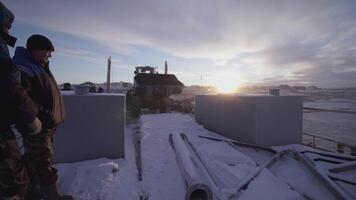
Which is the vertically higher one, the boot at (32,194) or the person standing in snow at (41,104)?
the person standing in snow at (41,104)

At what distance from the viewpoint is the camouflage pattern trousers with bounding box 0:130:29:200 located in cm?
201

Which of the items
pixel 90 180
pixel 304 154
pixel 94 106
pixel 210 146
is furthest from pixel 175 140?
pixel 304 154

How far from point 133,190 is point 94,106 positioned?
6.77ft

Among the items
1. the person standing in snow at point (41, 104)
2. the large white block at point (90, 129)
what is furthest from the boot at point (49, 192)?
the large white block at point (90, 129)

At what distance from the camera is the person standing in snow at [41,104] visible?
2.65 metres

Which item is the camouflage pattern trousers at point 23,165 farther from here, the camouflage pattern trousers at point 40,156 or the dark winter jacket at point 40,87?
the dark winter jacket at point 40,87

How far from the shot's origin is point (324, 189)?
4258 millimetres

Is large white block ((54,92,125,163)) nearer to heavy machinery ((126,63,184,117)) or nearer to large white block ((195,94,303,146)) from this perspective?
large white block ((195,94,303,146))

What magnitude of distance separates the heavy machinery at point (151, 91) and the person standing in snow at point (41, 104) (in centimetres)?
1242

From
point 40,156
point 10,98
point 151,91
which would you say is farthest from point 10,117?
point 151,91

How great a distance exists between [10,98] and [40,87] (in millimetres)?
697

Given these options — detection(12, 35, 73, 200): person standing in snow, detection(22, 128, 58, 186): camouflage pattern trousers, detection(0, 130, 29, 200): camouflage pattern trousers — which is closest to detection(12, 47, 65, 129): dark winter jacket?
detection(12, 35, 73, 200): person standing in snow

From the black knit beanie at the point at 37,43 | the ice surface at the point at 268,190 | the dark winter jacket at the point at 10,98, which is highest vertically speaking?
the black knit beanie at the point at 37,43

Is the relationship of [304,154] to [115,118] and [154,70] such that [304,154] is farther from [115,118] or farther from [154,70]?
[154,70]
